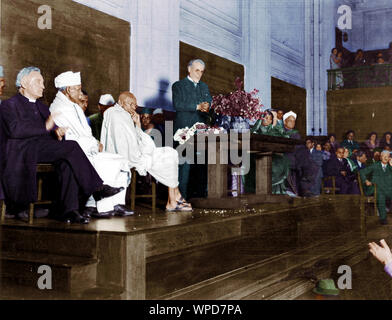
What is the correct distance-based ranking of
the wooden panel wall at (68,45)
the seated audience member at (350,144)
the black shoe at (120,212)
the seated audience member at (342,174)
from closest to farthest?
the black shoe at (120,212)
the wooden panel wall at (68,45)
the seated audience member at (342,174)
the seated audience member at (350,144)

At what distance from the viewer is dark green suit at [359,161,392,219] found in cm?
787

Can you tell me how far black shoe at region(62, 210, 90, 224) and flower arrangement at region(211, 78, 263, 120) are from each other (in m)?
1.94

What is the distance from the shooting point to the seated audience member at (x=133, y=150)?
166 inches

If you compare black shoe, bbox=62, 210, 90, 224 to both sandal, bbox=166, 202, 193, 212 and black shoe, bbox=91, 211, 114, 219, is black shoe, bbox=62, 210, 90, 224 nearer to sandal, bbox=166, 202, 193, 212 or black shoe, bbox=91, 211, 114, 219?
black shoe, bbox=91, 211, 114, 219

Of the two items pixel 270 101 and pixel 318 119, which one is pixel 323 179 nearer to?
pixel 270 101

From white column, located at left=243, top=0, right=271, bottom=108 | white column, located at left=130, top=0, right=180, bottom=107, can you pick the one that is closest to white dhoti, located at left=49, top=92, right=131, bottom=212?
white column, located at left=130, top=0, right=180, bottom=107

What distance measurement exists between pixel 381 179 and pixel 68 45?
5.47m

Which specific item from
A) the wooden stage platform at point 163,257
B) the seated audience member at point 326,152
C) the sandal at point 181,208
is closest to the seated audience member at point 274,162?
the wooden stage platform at point 163,257

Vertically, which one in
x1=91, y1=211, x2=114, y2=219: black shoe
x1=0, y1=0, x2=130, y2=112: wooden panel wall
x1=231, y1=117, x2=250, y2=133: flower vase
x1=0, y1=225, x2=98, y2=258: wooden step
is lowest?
x1=0, y1=225, x2=98, y2=258: wooden step

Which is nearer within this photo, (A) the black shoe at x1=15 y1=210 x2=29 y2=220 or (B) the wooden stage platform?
(B) the wooden stage platform

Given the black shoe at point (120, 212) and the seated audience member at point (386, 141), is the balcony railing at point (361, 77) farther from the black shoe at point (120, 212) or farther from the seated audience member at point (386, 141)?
the black shoe at point (120, 212)

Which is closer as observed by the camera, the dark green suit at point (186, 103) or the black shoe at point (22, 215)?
the black shoe at point (22, 215)

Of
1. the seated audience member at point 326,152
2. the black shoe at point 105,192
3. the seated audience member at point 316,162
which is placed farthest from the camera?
the seated audience member at point 326,152

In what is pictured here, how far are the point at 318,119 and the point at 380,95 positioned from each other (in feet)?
5.29
